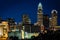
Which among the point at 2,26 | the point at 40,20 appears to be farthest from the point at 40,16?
the point at 2,26

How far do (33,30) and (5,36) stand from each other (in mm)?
6368

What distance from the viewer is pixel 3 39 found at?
1409cm

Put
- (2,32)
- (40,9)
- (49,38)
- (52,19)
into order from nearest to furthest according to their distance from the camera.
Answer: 1. (49,38)
2. (2,32)
3. (40,9)
4. (52,19)

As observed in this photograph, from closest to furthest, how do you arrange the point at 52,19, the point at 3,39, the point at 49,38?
1. the point at 49,38
2. the point at 3,39
3. the point at 52,19

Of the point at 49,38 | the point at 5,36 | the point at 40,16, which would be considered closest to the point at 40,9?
the point at 40,16

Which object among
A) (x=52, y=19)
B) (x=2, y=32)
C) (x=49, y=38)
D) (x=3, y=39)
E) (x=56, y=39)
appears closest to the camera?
(x=56, y=39)

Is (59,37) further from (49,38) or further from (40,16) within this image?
(40,16)

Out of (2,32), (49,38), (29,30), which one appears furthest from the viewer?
(29,30)

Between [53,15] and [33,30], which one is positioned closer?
[33,30]

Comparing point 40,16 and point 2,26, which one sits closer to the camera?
point 2,26

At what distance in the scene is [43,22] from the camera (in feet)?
86.3

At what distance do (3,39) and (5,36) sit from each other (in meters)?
0.71

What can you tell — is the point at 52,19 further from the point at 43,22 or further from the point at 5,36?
the point at 5,36

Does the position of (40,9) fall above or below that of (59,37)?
above
